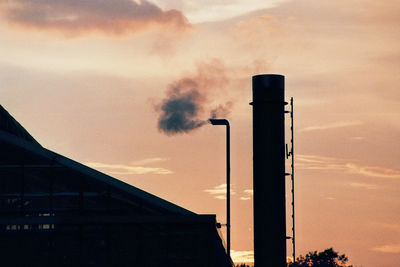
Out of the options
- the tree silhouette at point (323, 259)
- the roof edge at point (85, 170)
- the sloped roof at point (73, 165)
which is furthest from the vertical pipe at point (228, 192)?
the tree silhouette at point (323, 259)

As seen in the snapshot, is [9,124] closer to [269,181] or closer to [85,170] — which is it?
[85,170]

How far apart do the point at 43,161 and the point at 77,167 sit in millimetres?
1365

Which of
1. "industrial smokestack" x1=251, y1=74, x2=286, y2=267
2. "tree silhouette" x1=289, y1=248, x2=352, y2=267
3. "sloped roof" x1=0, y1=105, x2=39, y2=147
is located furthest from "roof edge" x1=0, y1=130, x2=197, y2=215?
"tree silhouette" x1=289, y1=248, x2=352, y2=267

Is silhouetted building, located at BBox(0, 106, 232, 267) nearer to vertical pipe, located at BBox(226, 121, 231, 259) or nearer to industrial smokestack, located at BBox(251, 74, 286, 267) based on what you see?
vertical pipe, located at BBox(226, 121, 231, 259)

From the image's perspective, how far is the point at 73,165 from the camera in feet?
95.5

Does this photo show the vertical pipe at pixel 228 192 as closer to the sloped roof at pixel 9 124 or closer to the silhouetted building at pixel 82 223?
the silhouetted building at pixel 82 223

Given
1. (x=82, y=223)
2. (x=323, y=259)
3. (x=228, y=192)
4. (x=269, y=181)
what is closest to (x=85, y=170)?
(x=82, y=223)

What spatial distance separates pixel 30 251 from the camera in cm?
2923

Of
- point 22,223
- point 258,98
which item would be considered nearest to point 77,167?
point 22,223

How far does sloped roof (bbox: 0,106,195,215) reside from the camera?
93.4 ft

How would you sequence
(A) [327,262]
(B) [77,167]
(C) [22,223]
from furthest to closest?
1. (A) [327,262]
2. (B) [77,167]
3. (C) [22,223]

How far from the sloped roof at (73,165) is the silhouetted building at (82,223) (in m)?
0.04

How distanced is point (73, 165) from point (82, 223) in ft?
8.24

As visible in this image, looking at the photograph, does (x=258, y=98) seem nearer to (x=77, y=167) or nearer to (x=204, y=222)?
(x=204, y=222)
